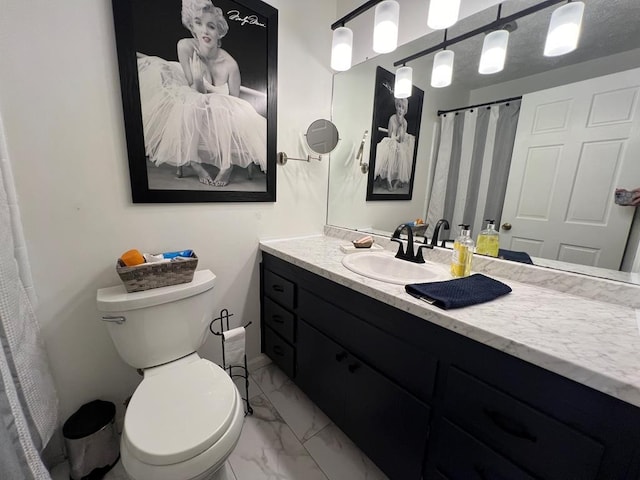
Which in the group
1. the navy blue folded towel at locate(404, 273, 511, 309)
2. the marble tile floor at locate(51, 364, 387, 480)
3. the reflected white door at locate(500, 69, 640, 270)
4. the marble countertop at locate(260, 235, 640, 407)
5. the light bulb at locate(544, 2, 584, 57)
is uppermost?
the light bulb at locate(544, 2, 584, 57)

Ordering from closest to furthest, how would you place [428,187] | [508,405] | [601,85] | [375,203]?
[508,405], [601,85], [428,187], [375,203]

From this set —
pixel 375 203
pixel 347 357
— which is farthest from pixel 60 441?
pixel 375 203

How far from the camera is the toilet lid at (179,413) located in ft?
2.42

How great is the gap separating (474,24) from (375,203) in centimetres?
97

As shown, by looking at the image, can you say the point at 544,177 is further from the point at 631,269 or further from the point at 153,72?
the point at 153,72

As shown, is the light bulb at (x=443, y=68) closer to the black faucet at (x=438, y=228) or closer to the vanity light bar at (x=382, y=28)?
the vanity light bar at (x=382, y=28)

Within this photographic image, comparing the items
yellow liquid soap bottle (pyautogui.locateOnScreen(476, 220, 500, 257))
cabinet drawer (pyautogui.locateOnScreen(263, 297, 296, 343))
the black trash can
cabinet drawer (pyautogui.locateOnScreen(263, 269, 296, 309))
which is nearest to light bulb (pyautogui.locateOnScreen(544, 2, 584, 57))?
yellow liquid soap bottle (pyautogui.locateOnScreen(476, 220, 500, 257))

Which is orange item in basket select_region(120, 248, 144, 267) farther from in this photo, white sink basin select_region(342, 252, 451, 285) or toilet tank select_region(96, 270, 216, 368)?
white sink basin select_region(342, 252, 451, 285)

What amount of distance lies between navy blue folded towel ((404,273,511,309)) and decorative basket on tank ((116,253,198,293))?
94cm

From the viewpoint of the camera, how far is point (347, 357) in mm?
1075

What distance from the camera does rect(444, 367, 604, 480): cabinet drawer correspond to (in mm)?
543

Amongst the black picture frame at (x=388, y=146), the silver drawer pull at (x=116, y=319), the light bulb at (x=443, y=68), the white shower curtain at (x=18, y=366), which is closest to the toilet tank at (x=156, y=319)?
the silver drawer pull at (x=116, y=319)

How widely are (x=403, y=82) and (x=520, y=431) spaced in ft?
5.14

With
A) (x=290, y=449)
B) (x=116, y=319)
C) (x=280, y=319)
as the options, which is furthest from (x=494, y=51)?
(x=290, y=449)
